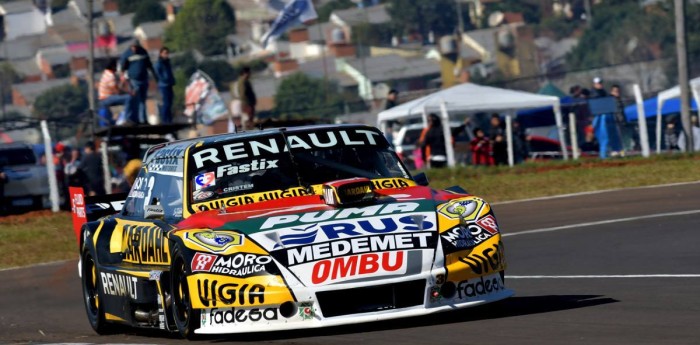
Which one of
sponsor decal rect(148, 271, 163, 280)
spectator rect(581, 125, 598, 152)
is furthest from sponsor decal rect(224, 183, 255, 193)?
spectator rect(581, 125, 598, 152)

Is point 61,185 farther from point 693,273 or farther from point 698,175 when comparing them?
point 693,273

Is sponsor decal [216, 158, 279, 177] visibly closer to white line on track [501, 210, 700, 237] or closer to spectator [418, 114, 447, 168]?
white line on track [501, 210, 700, 237]

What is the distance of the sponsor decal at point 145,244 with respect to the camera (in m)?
9.48

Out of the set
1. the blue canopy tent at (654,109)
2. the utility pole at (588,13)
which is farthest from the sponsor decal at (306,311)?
the utility pole at (588,13)

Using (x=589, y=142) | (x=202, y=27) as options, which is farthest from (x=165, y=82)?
(x=202, y=27)

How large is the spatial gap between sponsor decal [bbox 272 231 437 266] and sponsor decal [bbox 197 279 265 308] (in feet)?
0.77

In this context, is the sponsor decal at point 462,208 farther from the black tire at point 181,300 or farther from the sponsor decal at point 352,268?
the black tire at point 181,300

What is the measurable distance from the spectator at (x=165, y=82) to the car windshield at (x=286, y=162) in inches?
730

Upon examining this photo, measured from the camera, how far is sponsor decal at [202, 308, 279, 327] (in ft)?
27.9

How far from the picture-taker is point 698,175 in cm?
2333

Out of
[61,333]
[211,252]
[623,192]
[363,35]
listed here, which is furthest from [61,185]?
[363,35]

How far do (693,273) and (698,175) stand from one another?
41.1 feet

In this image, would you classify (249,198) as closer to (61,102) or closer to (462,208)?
(462,208)

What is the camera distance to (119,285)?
1038 centimetres
